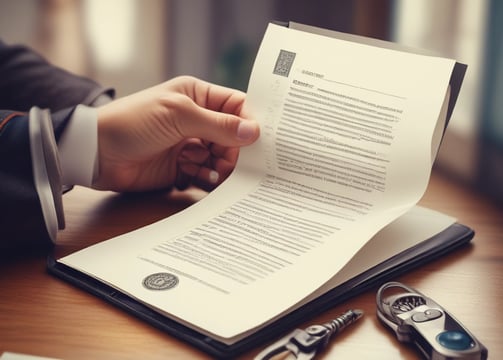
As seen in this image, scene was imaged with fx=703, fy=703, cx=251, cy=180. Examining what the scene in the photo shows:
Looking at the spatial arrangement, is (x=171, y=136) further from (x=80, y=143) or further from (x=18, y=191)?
(x=18, y=191)

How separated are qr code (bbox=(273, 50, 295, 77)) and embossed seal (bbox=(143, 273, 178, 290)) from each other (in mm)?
305

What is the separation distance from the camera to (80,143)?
833 millimetres

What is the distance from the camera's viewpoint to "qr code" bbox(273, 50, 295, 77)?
82 centimetres

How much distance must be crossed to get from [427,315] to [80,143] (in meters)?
0.46

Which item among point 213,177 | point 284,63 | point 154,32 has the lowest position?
point 154,32

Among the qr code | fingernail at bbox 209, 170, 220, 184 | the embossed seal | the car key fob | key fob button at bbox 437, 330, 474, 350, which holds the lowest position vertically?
fingernail at bbox 209, 170, 220, 184

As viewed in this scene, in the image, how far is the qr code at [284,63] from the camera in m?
0.82

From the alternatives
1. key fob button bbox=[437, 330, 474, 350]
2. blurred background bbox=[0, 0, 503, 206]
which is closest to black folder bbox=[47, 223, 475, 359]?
key fob button bbox=[437, 330, 474, 350]

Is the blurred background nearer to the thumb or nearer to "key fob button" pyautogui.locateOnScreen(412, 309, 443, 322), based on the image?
the thumb

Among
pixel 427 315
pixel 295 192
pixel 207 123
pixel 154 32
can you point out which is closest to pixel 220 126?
pixel 207 123

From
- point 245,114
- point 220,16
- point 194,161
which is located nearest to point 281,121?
point 245,114

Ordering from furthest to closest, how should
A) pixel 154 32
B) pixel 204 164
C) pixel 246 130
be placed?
pixel 154 32 → pixel 204 164 → pixel 246 130

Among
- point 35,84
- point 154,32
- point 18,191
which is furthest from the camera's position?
point 154,32

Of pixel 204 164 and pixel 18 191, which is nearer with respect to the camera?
pixel 18 191
